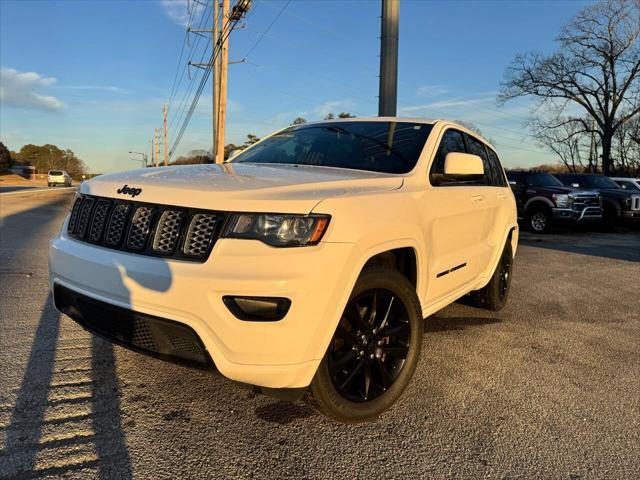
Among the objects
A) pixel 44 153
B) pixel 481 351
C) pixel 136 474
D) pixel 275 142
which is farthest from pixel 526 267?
pixel 44 153

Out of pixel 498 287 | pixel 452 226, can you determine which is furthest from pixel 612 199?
pixel 452 226

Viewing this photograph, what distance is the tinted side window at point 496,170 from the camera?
5.01 meters

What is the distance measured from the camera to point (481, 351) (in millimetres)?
3910

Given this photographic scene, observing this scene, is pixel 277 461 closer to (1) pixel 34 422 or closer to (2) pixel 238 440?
(2) pixel 238 440

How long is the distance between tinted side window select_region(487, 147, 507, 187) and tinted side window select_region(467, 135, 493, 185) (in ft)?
0.39

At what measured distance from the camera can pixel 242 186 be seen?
8.19ft

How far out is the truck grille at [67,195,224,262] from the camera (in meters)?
2.33

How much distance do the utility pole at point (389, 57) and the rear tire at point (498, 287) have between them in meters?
6.66

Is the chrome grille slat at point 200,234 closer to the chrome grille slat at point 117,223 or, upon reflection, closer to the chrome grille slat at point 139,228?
the chrome grille slat at point 139,228

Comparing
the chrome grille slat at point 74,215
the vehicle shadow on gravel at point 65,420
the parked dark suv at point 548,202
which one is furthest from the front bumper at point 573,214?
the chrome grille slat at point 74,215

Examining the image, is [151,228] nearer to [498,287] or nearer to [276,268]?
[276,268]

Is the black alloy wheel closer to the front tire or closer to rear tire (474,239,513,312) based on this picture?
the front tire

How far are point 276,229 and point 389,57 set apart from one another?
9.97 meters

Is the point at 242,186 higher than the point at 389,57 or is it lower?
lower
